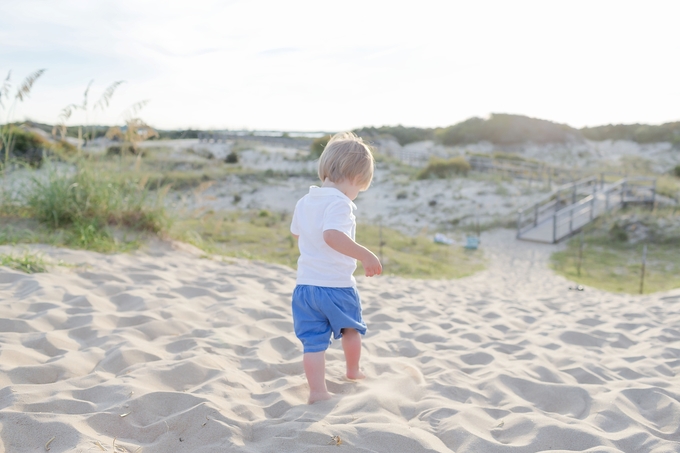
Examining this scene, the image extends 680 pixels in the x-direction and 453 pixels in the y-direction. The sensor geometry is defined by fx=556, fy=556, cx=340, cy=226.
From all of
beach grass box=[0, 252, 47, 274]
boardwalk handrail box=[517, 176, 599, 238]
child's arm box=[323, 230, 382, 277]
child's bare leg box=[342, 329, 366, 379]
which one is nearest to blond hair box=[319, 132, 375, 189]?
child's arm box=[323, 230, 382, 277]

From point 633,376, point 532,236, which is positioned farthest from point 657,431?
point 532,236

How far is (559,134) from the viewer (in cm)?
4688

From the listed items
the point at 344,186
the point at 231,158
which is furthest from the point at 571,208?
the point at 231,158

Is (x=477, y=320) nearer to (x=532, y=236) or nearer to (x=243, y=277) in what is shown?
(x=243, y=277)

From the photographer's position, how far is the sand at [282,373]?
215 cm

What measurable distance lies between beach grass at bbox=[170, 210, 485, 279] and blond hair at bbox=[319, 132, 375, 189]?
4.84 metres

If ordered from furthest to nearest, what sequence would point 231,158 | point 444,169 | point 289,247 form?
point 231,158 → point 444,169 → point 289,247

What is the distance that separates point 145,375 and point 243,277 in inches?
119

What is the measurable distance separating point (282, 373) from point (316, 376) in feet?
1.69

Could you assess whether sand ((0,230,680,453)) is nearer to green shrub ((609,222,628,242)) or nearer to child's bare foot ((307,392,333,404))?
child's bare foot ((307,392,333,404))

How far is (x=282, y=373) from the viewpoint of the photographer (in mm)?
3107

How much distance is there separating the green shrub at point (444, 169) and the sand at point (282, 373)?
17565mm

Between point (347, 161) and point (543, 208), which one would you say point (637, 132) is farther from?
point (347, 161)

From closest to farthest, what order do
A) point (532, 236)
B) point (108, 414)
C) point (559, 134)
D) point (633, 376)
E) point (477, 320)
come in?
point (108, 414) < point (633, 376) < point (477, 320) < point (532, 236) < point (559, 134)
